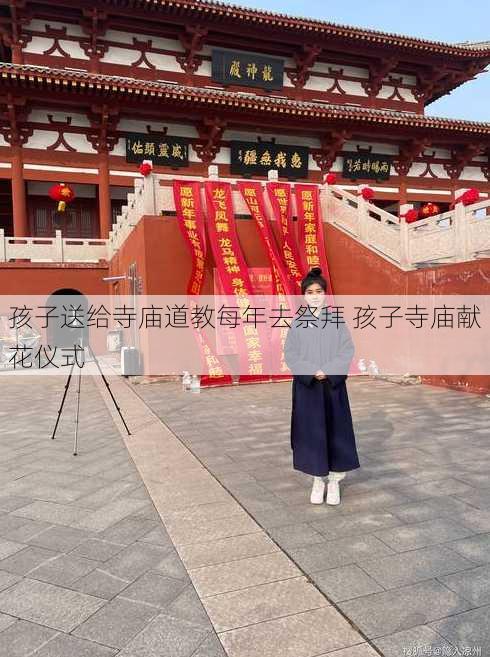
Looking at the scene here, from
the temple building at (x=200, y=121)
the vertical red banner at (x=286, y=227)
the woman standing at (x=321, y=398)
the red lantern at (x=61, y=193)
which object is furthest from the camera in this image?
the red lantern at (x=61, y=193)

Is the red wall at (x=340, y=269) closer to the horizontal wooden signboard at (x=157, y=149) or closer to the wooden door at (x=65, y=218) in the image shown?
the horizontal wooden signboard at (x=157, y=149)

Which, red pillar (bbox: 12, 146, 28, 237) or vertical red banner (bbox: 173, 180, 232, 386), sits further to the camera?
red pillar (bbox: 12, 146, 28, 237)

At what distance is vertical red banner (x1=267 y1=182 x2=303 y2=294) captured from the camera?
957cm

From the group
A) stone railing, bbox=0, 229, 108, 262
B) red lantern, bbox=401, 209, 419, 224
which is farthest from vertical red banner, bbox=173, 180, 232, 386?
stone railing, bbox=0, 229, 108, 262

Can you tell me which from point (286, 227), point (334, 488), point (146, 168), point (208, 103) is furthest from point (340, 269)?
point (334, 488)

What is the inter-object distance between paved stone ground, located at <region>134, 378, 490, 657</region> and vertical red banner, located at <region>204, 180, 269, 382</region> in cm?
239

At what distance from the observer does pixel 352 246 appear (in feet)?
31.7

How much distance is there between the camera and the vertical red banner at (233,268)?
28.6ft

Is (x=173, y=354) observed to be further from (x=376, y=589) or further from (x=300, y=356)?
(x=376, y=589)

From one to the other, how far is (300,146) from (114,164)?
5687 millimetres

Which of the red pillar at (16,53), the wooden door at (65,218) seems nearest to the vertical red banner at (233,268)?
the red pillar at (16,53)

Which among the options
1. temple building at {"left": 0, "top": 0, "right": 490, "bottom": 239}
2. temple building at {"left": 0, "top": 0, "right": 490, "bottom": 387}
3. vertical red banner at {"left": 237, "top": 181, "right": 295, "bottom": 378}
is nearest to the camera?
vertical red banner at {"left": 237, "top": 181, "right": 295, "bottom": 378}

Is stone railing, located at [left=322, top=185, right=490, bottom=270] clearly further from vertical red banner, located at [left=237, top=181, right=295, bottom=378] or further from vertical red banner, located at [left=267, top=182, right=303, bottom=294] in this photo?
vertical red banner, located at [left=237, top=181, right=295, bottom=378]

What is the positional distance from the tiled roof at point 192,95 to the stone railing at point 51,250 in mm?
3839
